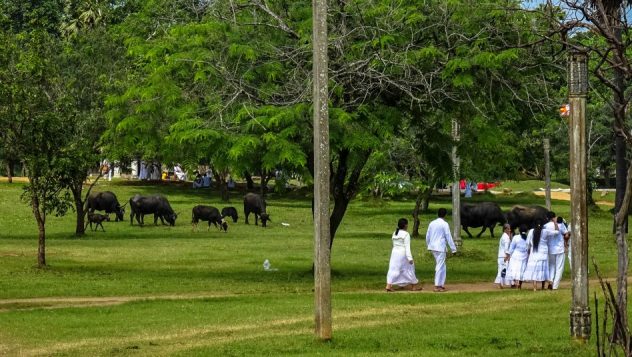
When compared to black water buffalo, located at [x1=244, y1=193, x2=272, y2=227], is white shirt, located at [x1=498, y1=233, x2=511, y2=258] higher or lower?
lower

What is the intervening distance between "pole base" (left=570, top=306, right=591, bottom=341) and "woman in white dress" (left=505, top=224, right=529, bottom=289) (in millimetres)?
11008

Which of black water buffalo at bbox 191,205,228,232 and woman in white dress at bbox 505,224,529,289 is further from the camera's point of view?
black water buffalo at bbox 191,205,228,232

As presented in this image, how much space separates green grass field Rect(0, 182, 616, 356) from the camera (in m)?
17.1

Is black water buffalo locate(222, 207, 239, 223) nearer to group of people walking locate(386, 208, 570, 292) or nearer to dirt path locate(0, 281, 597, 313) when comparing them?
dirt path locate(0, 281, 597, 313)

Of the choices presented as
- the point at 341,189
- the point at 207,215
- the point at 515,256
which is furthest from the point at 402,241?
the point at 207,215

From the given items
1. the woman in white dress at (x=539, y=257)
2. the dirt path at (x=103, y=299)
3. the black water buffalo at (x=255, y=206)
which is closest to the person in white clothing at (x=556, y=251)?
the woman in white dress at (x=539, y=257)

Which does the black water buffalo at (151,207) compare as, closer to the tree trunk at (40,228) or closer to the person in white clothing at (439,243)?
the tree trunk at (40,228)

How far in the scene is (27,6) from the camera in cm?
8581

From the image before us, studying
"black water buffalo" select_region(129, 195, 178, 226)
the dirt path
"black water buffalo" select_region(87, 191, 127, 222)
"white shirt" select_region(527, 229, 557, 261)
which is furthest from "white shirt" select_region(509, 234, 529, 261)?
"black water buffalo" select_region(87, 191, 127, 222)

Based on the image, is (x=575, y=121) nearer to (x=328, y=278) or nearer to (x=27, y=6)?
(x=328, y=278)

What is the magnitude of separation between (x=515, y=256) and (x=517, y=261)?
13 cm

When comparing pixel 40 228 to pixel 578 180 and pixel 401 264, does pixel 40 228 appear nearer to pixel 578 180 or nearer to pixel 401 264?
pixel 401 264

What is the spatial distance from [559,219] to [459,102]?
3.48m

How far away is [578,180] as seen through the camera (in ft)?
51.0
